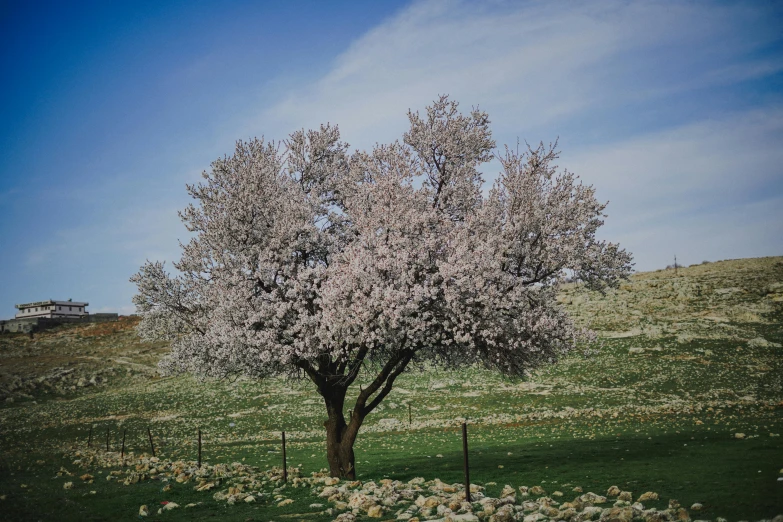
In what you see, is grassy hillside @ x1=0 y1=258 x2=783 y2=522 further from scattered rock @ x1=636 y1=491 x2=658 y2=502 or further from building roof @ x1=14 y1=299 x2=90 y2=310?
building roof @ x1=14 y1=299 x2=90 y2=310

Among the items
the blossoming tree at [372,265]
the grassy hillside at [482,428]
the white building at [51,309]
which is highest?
the white building at [51,309]

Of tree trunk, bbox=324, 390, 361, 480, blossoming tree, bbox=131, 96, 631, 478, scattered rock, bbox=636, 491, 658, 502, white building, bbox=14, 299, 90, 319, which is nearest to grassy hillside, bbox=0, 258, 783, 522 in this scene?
Result: scattered rock, bbox=636, 491, 658, 502

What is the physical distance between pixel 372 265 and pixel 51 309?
194 meters

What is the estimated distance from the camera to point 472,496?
17.2 m

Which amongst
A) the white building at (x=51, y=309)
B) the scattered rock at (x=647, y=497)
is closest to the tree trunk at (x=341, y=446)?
the scattered rock at (x=647, y=497)

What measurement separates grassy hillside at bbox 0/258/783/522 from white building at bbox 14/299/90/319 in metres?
79.0

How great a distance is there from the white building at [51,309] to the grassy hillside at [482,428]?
7895 cm

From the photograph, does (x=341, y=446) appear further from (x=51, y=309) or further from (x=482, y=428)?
(x=51, y=309)

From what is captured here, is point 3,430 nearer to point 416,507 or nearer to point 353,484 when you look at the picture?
point 353,484

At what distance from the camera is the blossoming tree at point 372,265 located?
2156cm

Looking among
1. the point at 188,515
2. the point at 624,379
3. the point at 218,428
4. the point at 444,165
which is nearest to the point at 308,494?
the point at 188,515

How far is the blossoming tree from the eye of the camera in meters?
21.6

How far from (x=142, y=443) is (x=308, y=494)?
111 ft

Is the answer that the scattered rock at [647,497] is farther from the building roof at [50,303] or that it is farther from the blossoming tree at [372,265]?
the building roof at [50,303]
